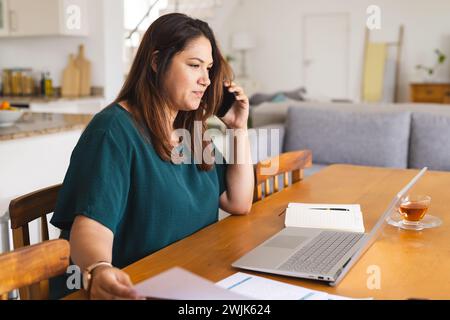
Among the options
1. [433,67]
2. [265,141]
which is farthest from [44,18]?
[433,67]

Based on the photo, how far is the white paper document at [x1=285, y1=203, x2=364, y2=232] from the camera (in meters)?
1.45

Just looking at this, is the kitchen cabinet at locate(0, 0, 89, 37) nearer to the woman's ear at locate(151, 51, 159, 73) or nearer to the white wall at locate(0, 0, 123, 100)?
the white wall at locate(0, 0, 123, 100)

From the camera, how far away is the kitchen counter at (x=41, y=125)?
9.10ft

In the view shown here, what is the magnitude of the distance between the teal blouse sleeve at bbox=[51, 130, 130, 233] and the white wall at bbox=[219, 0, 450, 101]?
7.20m

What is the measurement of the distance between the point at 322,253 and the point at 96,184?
499 millimetres

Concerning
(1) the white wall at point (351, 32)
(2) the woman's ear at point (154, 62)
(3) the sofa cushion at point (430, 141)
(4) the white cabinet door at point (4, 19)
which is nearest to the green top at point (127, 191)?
(2) the woman's ear at point (154, 62)

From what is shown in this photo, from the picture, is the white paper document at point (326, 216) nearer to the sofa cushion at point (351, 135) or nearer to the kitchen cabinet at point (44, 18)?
the sofa cushion at point (351, 135)

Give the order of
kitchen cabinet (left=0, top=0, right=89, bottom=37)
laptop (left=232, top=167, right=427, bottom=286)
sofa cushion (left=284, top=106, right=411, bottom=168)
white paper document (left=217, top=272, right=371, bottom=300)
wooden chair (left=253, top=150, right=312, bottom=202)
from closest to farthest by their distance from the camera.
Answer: white paper document (left=217, top=272, right=371, bottom=300), laptop (left=232, top=167, right=427, bottom=286), wooden chair (left=253, top=150, right=312, bottom=202), sofa cushion (left=284, top=106, right=411, bottom=168), kitchen cabinet (left=0, top=0, right=89, bottom=37)

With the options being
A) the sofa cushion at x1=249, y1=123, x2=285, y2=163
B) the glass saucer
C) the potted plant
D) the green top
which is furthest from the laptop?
the potted plant

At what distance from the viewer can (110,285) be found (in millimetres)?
931

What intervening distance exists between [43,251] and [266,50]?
8.08m

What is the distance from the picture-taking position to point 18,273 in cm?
94
